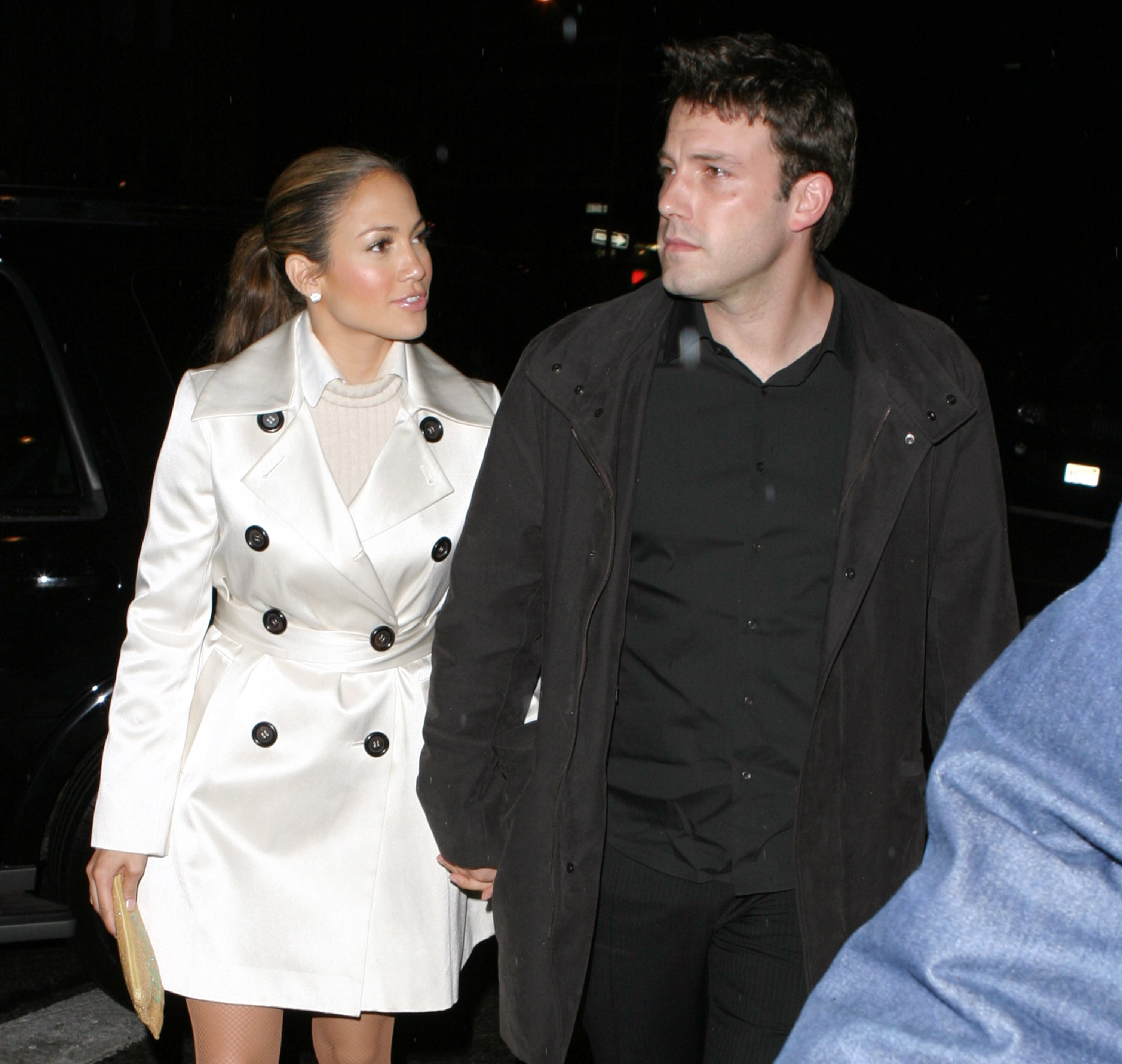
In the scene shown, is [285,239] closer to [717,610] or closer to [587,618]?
[587,618]

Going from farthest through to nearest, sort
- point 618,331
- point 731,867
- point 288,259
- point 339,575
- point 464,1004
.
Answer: point 464,1004, point 288,259, point 339,575, point 618,331, point 731,867

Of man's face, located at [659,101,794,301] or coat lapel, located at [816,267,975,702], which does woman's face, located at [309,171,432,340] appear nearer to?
man's face, located at [659,101,794,301]

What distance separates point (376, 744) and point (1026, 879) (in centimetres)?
204

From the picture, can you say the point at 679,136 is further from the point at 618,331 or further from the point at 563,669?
the point at 563,669

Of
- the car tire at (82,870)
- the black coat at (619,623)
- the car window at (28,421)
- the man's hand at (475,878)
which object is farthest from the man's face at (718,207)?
the car tire at (82,870)

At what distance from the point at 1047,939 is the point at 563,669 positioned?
159 cm

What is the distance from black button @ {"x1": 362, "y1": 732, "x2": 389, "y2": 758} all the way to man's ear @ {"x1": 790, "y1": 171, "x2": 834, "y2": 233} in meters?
1.26

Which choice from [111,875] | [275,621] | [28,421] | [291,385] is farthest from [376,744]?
[28,421]

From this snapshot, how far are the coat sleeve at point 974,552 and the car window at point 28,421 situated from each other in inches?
84.8

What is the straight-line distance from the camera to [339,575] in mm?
2711

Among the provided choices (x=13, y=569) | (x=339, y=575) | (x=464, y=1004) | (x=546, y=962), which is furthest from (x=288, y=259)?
(x=464, y=1004)

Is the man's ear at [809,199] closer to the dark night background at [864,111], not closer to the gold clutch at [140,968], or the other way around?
the gold clutch at [140,968]

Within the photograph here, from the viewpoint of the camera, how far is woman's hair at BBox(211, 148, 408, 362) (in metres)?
2.87

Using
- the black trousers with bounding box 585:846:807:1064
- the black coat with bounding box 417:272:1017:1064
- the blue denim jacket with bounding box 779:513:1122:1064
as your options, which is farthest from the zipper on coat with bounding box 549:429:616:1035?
the blue denim jacket with bounding box 779:513:1122:1064
